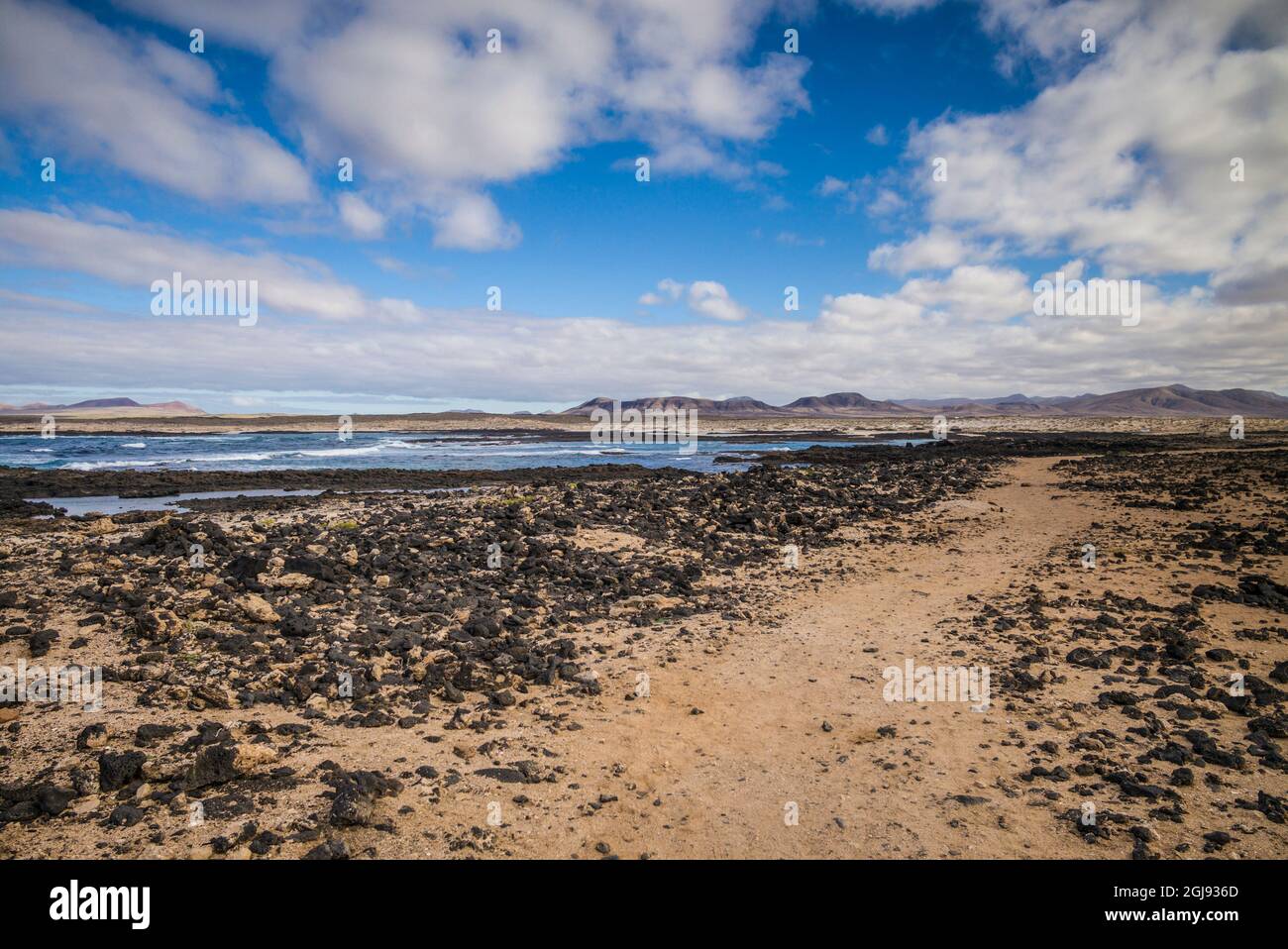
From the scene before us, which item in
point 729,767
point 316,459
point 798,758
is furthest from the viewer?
point 316,459

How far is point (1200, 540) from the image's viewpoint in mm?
13289

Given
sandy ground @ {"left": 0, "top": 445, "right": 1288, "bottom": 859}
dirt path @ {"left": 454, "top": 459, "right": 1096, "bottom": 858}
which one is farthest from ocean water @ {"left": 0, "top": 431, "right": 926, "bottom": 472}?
sandy ground @ {"left": 0, "top": 445, "right": 1288, "bottom": 859}

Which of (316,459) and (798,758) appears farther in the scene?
(316,459)

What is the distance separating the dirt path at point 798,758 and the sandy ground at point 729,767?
23 mm

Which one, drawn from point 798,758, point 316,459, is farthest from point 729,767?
point 316,459

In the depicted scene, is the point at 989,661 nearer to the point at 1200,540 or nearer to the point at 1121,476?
the point at 1200,540

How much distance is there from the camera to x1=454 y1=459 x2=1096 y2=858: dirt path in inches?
187

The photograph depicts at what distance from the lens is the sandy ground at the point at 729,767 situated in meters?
4.59

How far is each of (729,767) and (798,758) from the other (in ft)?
2.32

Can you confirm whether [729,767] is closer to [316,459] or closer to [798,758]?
[798,758]

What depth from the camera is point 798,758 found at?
236 inches

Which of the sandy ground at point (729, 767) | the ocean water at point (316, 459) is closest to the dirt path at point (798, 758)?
the sandy ground at point (729, 767)

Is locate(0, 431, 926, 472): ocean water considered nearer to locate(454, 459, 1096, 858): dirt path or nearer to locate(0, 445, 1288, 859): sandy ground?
locate(454, 459, 1096, 858): dirt path

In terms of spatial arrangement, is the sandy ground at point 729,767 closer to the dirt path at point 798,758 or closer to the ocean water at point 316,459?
the dirt path at point 798,758
